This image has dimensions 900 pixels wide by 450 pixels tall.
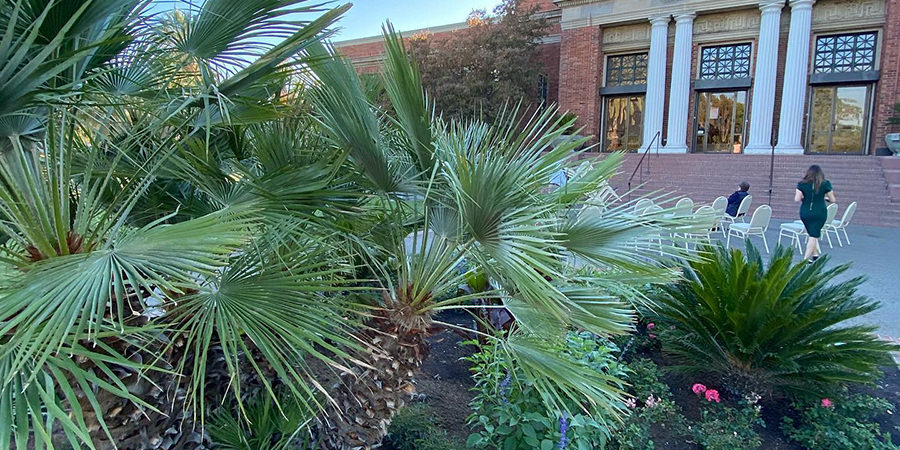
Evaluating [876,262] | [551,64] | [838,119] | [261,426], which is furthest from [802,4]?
[261,426]

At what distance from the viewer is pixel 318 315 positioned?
166 cm

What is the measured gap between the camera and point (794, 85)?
17.2 m

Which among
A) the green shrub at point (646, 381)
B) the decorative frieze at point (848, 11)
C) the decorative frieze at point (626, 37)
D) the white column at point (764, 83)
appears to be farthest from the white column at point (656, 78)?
the green shrub at point (646, 381)

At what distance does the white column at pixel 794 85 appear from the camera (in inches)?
662

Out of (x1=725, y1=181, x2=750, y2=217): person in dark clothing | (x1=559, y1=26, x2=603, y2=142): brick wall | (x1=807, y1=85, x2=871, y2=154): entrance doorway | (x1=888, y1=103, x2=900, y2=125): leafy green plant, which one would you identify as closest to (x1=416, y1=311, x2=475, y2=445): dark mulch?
(x1=725, y1=181, x2=750, y2=217): person in dark clothing

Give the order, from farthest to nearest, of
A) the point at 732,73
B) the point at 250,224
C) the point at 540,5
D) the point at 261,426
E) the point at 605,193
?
the point at 540,5, the point at 732,73, the point at 605,193, the point at 261,426, the point at 250,224

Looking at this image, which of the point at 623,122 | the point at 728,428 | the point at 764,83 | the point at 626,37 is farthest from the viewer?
the point at 623,122

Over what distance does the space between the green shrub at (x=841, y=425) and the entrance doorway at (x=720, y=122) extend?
19.6 meters

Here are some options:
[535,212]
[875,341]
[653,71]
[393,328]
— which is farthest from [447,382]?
[653,71]

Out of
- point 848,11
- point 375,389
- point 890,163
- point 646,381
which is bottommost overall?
point 646,381

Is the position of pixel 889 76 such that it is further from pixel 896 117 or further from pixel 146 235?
pixel 146 235

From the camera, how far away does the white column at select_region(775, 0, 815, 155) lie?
16812 millimetres

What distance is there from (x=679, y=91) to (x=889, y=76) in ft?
20.8

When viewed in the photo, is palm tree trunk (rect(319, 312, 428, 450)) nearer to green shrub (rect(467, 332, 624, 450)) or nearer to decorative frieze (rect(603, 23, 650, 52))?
green shrub (rect(467, 332, 624, 450))
